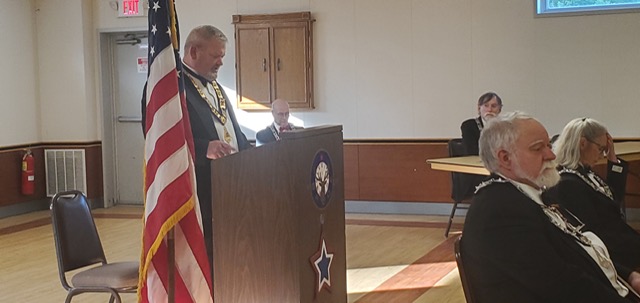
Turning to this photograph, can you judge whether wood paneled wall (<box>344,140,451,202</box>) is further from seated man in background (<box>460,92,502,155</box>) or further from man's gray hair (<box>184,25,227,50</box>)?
man's gray hair (<box>184,25,227,50</box>)

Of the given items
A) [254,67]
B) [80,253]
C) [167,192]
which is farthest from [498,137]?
[254,67]

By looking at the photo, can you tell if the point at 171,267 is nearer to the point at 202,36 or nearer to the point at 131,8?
the point at 202,36

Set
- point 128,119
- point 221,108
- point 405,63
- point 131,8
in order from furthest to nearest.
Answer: point 128,119, point 131,8, point 405,63, point 221,108

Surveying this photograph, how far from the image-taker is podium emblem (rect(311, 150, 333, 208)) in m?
3.57

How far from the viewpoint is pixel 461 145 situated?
6.86 m

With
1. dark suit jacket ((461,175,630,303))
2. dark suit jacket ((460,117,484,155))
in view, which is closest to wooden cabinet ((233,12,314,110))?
dark suit jacket ((460,117,484,155))

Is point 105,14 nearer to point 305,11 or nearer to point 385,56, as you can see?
point 305,11

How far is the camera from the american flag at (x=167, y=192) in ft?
9.73

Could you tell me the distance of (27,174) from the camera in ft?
29.7

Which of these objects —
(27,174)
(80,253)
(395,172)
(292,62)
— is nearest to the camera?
(80,253)

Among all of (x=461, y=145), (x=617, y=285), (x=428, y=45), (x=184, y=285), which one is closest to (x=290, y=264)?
(x=184, y=285)

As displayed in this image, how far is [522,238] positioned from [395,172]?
596 cm

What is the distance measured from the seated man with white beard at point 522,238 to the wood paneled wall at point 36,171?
7418mm

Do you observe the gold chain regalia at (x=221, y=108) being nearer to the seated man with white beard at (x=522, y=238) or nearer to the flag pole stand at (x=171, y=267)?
the flag pole stand at (x=171, y=267)
